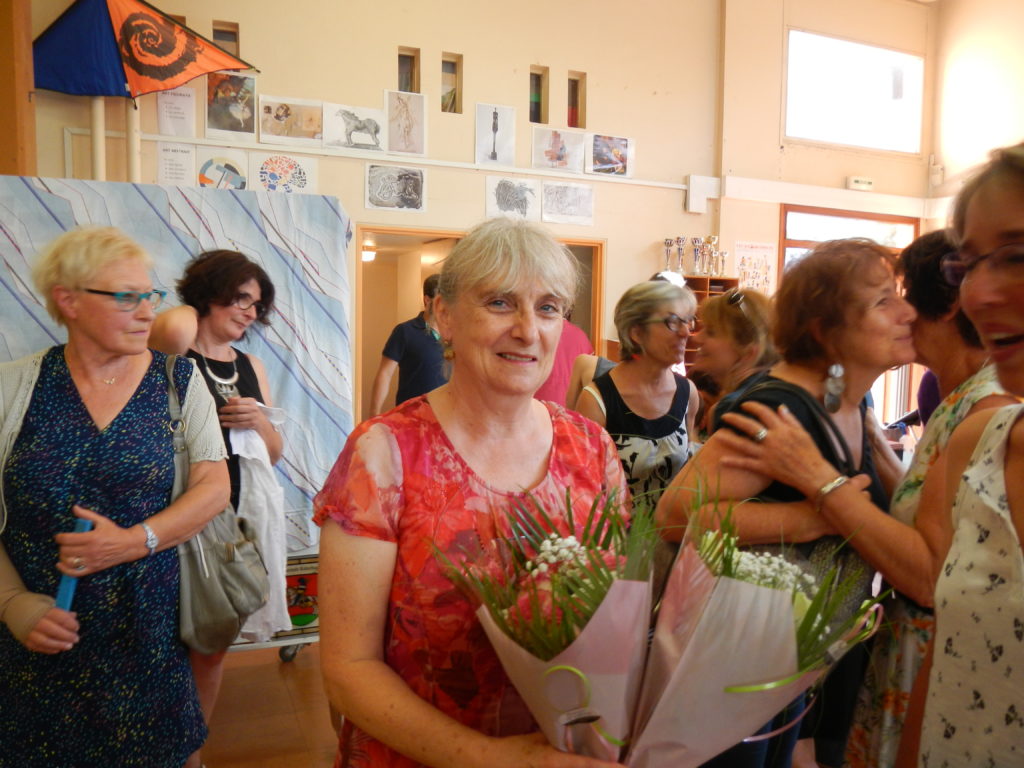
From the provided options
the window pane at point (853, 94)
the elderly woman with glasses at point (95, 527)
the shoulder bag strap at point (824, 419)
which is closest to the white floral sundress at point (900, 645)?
the shoulder bag strap at point (824, 419)

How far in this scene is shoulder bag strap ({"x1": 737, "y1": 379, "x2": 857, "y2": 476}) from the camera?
143 cm

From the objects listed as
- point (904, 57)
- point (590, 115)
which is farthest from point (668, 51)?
point (904, 57)

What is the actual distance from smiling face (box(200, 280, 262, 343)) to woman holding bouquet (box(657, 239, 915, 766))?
1696 millimetres

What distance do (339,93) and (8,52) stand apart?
351 cm

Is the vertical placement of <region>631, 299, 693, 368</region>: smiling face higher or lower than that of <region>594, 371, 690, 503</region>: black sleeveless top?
higher

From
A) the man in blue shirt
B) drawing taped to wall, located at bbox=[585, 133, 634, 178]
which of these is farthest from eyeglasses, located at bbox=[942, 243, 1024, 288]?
drawing taped to wall, located at bbox=[585, 133, 634, 178]

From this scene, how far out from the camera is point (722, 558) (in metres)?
0.82

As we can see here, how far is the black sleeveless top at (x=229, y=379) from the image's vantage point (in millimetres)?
2361

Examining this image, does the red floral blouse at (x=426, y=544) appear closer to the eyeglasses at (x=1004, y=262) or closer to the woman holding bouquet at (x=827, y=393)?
the woman holding bouquet at (x=827, y=393)

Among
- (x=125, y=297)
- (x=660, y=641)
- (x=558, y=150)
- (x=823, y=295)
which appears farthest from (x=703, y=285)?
(x=660, y=641)

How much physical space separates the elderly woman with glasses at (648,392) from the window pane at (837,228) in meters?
6.70

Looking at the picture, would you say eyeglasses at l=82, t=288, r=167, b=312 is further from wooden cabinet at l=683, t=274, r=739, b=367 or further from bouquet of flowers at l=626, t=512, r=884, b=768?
wooden cabinet at l=683, t=274, r=739, b=367

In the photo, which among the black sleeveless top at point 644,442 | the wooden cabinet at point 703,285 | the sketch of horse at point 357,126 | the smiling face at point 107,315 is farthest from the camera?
the wooden cabinet at point 703,285

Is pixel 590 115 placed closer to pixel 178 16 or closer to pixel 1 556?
pixel 178 16
